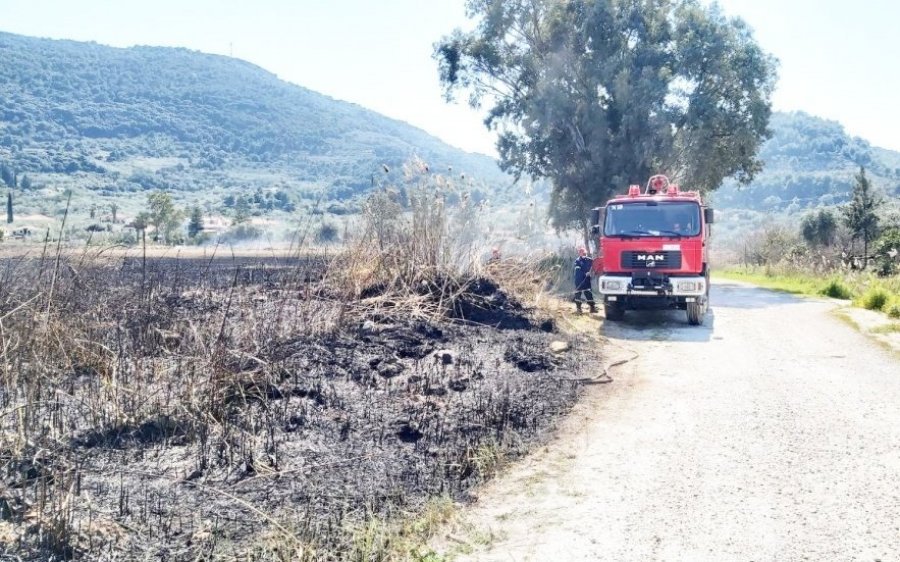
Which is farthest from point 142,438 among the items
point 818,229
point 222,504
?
point 818,229

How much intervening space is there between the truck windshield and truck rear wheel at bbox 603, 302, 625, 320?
1443 millimetres

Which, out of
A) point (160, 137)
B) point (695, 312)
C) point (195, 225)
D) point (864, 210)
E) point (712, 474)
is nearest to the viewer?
point (712, 474)

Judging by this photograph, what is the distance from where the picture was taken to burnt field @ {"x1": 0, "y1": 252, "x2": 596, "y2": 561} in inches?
164

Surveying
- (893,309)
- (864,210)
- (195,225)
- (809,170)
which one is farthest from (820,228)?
(809,170)

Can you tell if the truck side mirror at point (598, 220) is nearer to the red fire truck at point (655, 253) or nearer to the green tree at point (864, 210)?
the red fire truck at point (655, 253)

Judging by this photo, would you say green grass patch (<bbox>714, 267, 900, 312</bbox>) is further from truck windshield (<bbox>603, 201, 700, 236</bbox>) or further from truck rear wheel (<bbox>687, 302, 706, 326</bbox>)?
truck windshield (<bbox>603, 201, 700, 236</bbox>)

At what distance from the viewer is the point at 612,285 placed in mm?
13320

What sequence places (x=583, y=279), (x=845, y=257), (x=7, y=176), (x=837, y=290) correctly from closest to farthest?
(x=583, y=279)
(x=837, y=290)
(x=845, y=257)
(x=7, y=176)

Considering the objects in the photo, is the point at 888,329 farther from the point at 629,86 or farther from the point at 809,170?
the point at 809,170

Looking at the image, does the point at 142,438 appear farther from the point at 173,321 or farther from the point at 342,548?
the point at 173,321

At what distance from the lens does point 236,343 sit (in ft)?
24.6

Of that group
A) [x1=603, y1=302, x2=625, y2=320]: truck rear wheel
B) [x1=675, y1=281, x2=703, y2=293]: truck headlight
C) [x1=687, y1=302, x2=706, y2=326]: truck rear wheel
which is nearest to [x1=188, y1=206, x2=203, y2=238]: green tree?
[x1=603, y1=302, x2=625, y2=320]: truck rear wheel

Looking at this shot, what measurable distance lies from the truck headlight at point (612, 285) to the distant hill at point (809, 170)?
10310cm

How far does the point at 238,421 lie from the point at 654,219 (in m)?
9.64
